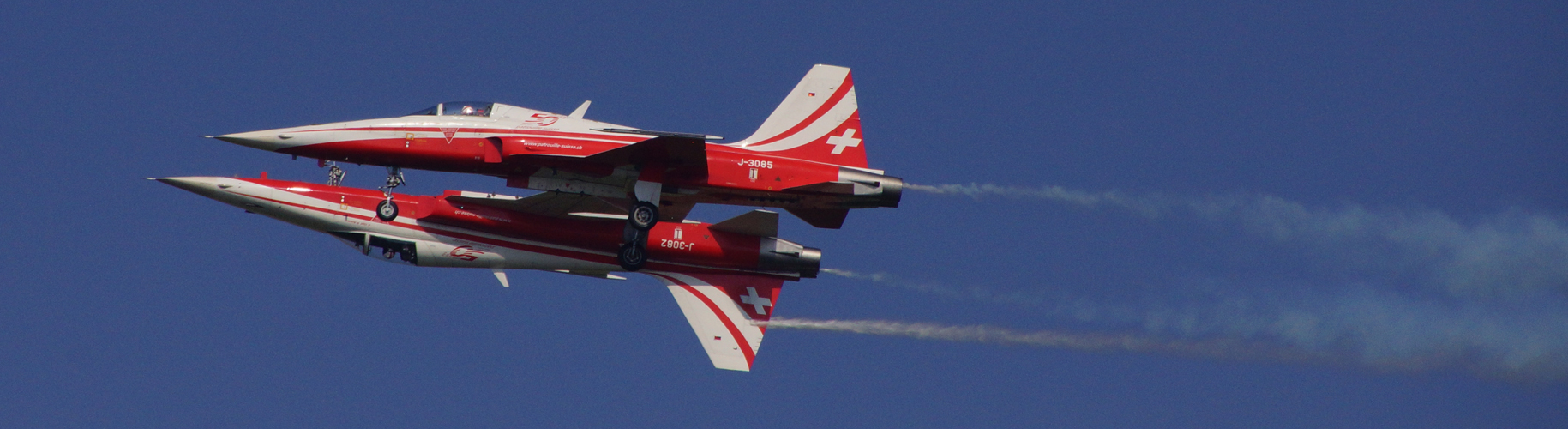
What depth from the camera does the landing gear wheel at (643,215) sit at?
1415 inches

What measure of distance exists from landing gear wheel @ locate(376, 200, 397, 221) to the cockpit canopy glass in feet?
6.43

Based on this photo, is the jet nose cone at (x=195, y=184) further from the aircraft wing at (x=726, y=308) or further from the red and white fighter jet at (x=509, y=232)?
the aircraft wing at (x=726, y=308)

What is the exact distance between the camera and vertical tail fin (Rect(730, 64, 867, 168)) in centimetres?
3659

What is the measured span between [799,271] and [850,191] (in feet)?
Answer: 16.6

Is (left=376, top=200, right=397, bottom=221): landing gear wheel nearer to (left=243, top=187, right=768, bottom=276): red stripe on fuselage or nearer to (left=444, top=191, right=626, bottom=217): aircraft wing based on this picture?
(left=243, top=187, right=768, bottom=276): red stripe on fuselage

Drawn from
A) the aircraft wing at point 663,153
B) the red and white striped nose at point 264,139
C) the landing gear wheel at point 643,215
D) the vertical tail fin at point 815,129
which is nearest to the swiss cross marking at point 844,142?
the vertical tail fin at point 815,129

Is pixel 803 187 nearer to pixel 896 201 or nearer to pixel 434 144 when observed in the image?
pixel 896 201

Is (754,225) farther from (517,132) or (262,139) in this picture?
(262,139)

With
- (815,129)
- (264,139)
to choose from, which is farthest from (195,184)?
(815,129)

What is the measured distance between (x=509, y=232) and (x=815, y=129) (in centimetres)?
712

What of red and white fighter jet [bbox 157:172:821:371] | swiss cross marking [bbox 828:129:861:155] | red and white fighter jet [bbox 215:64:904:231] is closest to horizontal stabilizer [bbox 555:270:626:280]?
red and white fighter jet [bbox 157:172:821:371]

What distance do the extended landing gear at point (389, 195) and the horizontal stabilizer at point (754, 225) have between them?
7114 millimetres

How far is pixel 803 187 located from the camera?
35.6 metres

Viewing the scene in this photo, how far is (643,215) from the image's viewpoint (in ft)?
118
